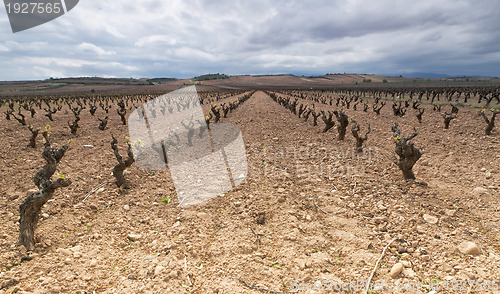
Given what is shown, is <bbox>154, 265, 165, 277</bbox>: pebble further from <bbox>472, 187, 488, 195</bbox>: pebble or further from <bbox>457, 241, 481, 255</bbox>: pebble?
<bbox>472, 187, 488, 195</bbox>: pebble

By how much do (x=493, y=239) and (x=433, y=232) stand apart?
3.13 feet

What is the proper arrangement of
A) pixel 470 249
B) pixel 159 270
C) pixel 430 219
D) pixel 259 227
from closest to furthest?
pixel 159 270
pixel 470 249
pixel 430 219
pixel 259 227

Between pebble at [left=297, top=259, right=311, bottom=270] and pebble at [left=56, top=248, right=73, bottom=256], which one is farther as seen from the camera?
pebble at [left=56, top=248, right=73, bottom=256]

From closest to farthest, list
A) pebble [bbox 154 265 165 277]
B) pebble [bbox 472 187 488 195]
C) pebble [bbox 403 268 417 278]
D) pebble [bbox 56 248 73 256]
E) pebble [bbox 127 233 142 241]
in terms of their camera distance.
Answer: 1. pebble [bbox 403 268 417 278]
2. pebble [bbox 154 265 165 277]
3. pebble [bbox 56 248 73 256]
4. pebble [bbox 127 233 142 241]
5. pebble [bbox 472 187 488 195]

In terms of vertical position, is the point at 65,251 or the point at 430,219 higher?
the point at 430,219

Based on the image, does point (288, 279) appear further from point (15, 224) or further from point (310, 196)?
point (15, 224)

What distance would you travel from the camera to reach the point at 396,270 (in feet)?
12.3

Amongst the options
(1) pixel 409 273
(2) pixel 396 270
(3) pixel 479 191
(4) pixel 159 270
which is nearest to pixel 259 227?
(4) pixel 159 270

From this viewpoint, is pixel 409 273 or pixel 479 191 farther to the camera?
pixel 479 191

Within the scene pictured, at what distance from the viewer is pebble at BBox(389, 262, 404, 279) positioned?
372 centimetres

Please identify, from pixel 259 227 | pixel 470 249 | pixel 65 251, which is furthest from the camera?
pixel 259 227

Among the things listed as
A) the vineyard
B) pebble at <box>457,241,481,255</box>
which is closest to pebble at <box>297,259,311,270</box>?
the vineyard

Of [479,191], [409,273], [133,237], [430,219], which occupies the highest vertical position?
[479,191]

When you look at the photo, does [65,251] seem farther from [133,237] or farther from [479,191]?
[479,191]
